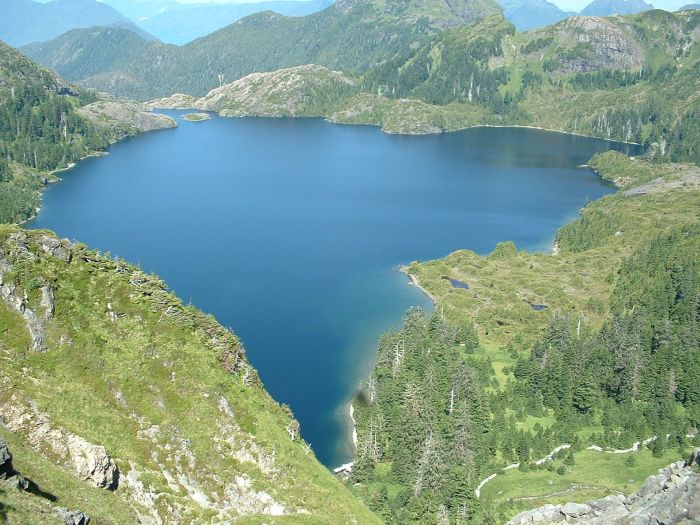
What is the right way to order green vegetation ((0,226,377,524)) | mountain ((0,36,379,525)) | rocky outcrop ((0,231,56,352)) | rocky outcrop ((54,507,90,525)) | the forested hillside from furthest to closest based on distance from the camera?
the forested hillside → rocky outcrop ((0,231,56,352)) → green vegetation ((0,226,377,524)) → mountain ((0,36,379,525)) → rocky outcrop ((54,507,90,525))

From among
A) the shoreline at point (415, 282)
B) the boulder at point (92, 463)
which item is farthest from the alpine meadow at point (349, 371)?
the shoreline at point (415, 282)

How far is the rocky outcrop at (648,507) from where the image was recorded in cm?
5672

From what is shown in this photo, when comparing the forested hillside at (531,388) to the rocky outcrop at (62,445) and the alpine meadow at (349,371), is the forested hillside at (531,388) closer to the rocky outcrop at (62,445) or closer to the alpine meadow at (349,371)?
the alpine meadow at (349,371)

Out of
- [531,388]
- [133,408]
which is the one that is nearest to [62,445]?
[133,408]

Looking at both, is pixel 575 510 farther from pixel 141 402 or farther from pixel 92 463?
pixel 92 463

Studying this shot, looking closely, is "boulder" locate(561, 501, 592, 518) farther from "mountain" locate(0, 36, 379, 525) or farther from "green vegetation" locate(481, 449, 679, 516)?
"mountain" locate(0, 36, 379, 525)

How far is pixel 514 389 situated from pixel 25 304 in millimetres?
74123

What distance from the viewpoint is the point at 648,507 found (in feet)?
201

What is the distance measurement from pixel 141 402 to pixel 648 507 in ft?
151

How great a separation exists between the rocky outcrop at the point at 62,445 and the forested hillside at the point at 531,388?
37503 mm

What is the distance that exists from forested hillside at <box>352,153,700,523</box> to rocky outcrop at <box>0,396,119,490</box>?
123 ft

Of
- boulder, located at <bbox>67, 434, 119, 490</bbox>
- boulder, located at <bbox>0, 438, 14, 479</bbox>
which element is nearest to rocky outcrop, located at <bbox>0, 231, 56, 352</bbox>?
boulder, located at <bbox>67, 434, 119, 490</bbox>

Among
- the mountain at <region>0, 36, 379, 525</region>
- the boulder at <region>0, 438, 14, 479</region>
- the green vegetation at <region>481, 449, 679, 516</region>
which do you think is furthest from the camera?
the green vegetation at <region>481, 449, 679, 516</region>

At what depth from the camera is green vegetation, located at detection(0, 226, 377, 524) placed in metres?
46.8
